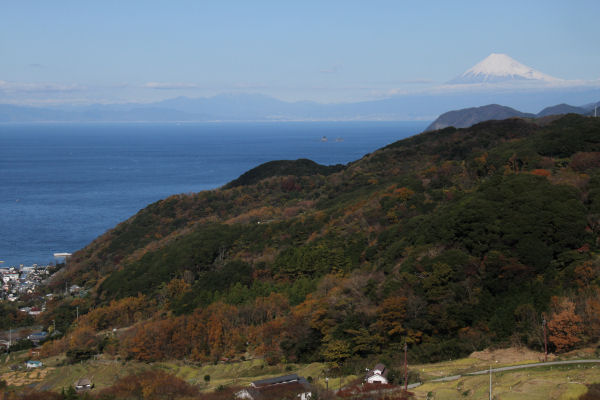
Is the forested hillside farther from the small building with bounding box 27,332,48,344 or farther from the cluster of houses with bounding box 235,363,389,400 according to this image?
the cluster of houses with bounding box 235,363,389,400

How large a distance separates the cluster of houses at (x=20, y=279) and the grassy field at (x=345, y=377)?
16.6 m

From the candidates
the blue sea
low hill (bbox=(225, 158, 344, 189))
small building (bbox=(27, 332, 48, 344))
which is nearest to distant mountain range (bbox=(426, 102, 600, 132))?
the blue sea

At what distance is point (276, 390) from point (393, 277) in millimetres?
9621

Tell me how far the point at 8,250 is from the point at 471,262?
48.9 metres

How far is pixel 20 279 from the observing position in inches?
1907

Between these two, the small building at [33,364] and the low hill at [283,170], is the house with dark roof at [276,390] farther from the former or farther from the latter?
the low hill at [283,170]

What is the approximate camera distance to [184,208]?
60.2 meters

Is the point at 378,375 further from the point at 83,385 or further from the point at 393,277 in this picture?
the point at 83,385

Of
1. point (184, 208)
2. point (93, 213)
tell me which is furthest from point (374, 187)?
point (93, 213)

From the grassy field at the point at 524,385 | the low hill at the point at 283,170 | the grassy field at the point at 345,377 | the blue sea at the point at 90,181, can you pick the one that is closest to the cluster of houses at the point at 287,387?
the grassy field at the point at 345,377

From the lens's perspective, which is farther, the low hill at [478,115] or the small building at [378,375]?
the low hill at [478,115]

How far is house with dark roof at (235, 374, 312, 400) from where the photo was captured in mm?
17284

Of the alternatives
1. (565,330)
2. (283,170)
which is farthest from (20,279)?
(565,330)

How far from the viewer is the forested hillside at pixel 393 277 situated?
22.0 meters
